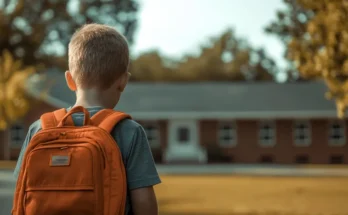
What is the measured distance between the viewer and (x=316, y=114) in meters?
44.2

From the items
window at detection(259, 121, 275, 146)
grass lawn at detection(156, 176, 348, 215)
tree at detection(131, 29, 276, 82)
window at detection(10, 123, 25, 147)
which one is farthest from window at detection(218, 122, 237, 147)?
tree at detection(131, 29, 276, 82)

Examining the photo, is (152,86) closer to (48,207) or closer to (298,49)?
(298,49)

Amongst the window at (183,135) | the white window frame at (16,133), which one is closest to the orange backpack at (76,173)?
the window at (183,135)

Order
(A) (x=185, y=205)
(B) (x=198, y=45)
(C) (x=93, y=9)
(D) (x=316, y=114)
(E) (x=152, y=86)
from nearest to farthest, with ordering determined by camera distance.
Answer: (A) (x=185, y=205)
(D) (x=316, y=114)
(E) (x=152, y=86)
(C) (x=93, y=9)
(B) (x=198, y=45)

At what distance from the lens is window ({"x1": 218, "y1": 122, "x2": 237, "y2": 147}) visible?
44.5m

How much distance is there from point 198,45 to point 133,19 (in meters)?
14.7

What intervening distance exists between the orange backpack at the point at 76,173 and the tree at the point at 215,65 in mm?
69445

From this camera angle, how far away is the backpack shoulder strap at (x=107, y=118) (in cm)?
277

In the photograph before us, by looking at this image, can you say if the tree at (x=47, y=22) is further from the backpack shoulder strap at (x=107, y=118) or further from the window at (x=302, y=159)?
the backpack shoulder strap at (x=107, y=118)

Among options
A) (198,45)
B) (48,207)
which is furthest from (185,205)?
(198,45)

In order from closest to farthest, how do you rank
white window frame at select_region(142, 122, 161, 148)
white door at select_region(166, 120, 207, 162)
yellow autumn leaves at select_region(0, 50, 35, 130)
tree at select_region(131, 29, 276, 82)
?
yellow autumn leaves at select_region(0, 50, 35, 130), white door at select_region(166, 120, 207, 162), white window frame at select_region(142, 122, 161, 148), tree at select_region(131, 29, 276, 82)

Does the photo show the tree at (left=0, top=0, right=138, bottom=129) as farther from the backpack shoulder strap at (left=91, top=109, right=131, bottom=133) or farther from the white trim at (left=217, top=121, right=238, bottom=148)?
the backpack shoulder strap at (left=91, top=109, right=131, bottom=133)

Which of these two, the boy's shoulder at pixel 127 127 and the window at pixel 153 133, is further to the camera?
the window at pixel 153 133

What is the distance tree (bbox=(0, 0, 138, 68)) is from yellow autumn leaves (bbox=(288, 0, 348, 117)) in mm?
23377
